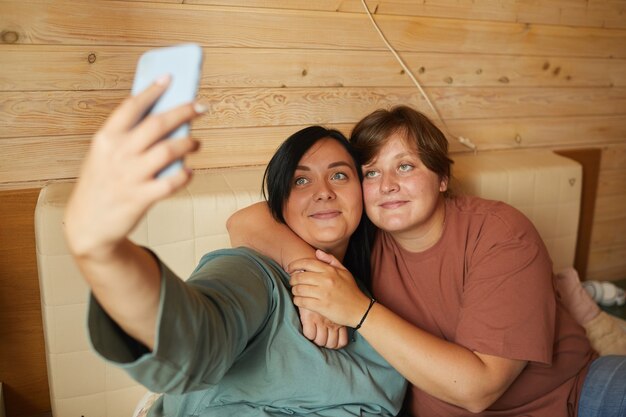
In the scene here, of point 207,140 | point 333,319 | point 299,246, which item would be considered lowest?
point 333,319

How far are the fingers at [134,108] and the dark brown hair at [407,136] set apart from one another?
826mm

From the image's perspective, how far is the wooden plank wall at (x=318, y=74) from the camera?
4.84ft

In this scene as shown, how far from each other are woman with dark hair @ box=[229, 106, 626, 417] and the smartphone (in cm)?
59

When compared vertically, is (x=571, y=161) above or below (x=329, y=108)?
below

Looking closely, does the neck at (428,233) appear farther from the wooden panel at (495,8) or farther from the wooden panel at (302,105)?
the wooden panel at (495,8)

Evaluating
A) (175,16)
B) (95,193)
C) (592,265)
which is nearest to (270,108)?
(175,16)

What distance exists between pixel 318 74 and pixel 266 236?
2.34 ft

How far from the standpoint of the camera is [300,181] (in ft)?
4.36

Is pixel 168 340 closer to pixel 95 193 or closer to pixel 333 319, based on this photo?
pixel 95 193

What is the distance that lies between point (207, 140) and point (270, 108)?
0.70 ft

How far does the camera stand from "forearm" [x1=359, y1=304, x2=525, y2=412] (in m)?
1.14

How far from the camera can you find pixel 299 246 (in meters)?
1.24

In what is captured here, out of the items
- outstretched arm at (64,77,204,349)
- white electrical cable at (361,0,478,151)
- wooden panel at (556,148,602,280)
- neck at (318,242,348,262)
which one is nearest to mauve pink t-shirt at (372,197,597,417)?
neck at (318,242,348,262)

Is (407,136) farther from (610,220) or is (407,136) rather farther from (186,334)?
(610,220)
